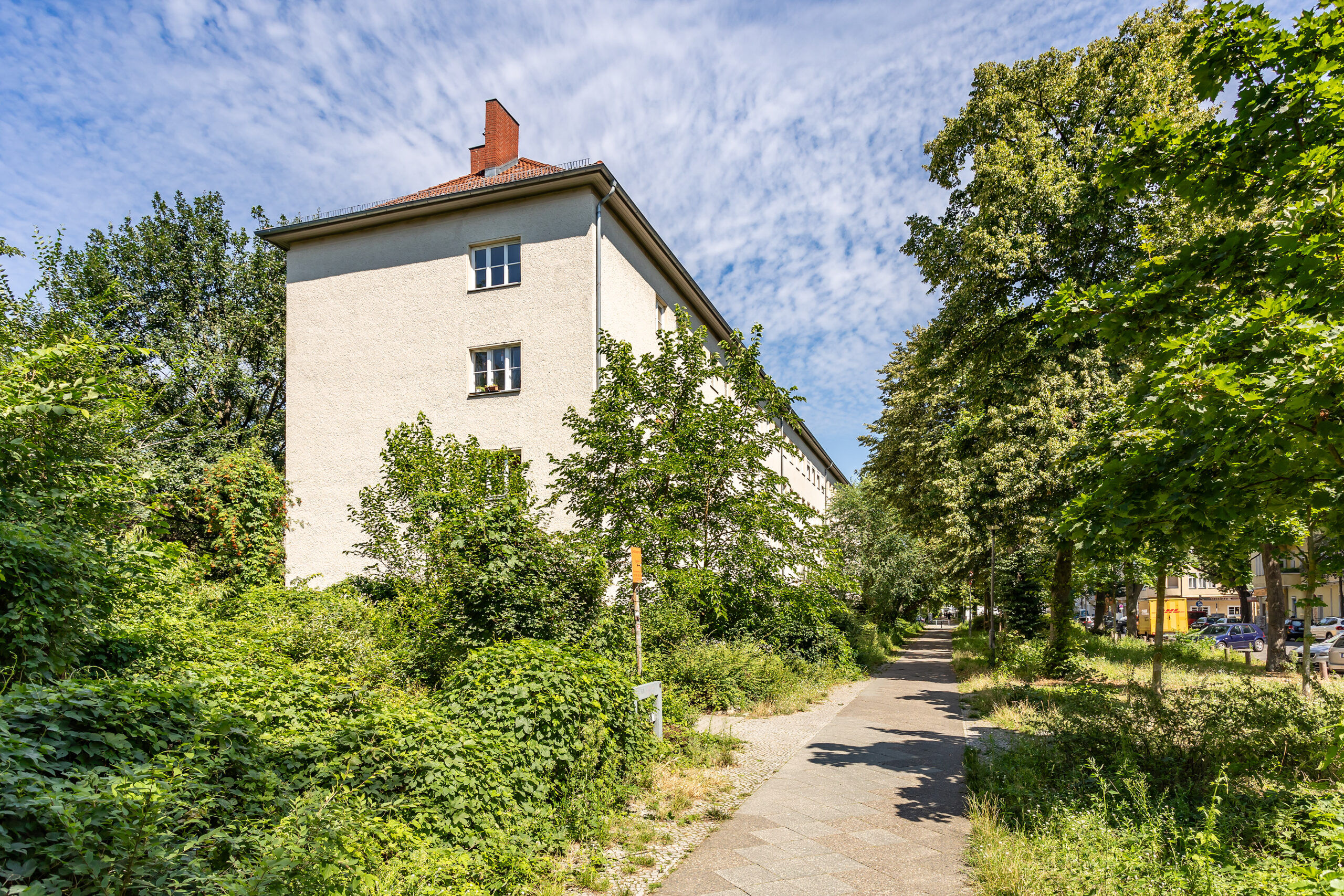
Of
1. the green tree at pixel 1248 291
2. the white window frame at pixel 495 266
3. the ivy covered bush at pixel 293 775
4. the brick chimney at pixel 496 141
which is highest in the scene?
the brick chimney at pixel 496 141

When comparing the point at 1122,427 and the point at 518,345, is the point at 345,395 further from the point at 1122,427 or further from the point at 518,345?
the point at 1122,427

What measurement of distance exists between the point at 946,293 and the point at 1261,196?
10.7 m

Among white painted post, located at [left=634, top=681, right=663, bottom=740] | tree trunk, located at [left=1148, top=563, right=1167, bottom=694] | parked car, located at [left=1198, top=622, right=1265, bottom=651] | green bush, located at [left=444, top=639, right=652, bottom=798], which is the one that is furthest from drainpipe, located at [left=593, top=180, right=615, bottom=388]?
parked car, located at [left=1198, top=622, right=1265, bottom=651]

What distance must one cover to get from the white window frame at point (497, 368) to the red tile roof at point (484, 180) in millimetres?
4370

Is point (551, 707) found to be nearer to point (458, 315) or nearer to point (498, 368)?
point (498, 368)

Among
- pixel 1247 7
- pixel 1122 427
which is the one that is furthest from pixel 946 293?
pixel 1247 7

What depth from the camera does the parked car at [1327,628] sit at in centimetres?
3103

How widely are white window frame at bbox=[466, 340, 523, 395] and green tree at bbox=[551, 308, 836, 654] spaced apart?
2.55 metres

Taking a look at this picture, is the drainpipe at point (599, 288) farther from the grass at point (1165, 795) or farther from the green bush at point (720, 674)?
the grass at point (1165, 795)

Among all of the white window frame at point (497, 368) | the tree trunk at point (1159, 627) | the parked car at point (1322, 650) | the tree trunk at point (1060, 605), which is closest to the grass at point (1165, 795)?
the tree trunk at point (1159, 627)

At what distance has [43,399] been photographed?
5.49 metres

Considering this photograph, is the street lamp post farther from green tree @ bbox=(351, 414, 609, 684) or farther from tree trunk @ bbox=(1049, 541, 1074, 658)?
green tree @ bbox=(351, 414, 609, 684)

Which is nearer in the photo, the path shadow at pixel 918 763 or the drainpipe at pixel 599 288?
the path shadow at pixel 918 763

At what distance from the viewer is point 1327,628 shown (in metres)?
35.1
